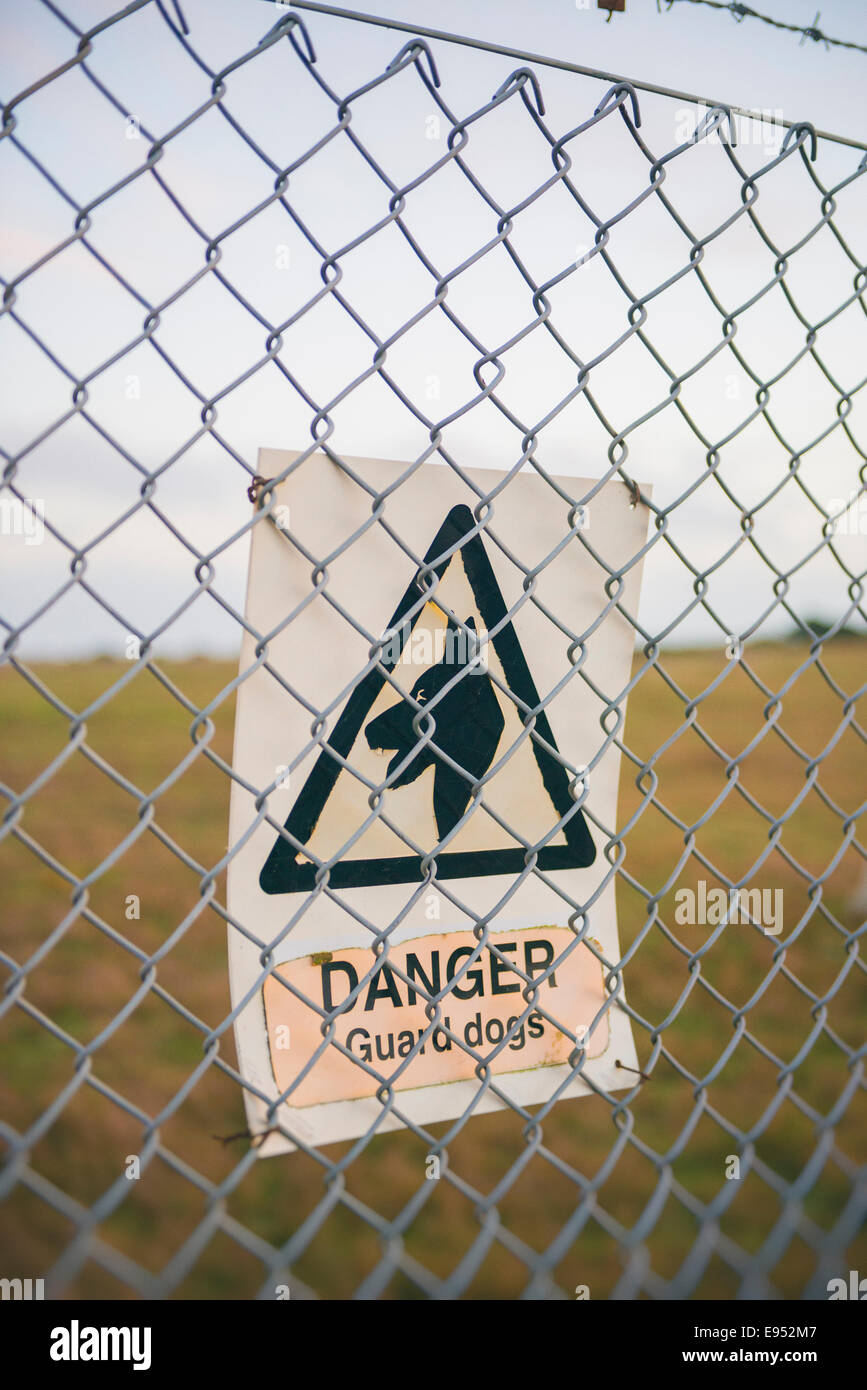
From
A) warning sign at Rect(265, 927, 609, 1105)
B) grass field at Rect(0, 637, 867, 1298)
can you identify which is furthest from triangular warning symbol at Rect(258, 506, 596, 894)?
grass field at Rect(0, 637, 867, 1298)

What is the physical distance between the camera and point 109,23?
2.66ft

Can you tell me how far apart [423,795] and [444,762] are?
8 cm

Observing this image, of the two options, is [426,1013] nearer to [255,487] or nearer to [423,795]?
[423,795]

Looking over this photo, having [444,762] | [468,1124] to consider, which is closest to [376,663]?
[444,762]

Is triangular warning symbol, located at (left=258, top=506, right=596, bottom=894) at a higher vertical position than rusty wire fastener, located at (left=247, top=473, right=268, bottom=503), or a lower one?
lower

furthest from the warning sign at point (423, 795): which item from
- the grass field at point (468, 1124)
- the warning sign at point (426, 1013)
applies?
the grass field at point (468, 1124)

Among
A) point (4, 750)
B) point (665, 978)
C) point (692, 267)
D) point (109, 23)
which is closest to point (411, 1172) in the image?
point (665, 978)

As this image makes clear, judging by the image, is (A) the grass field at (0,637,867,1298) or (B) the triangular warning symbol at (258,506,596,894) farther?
(A) the grass field at (0,637,867,1298)

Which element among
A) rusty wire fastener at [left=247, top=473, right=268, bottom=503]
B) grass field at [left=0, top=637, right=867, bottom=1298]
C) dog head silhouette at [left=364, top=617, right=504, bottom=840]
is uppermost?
rusty wire fastener at [left=247, top=473, right=268, bottom=503]

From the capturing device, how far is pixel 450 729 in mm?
1149

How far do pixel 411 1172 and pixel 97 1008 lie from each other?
56.9 inches

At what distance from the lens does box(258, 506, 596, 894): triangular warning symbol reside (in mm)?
1074

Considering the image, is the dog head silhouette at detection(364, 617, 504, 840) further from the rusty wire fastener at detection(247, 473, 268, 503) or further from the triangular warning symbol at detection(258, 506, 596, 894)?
the rusty wire fastener at detection(247, 473, 268, 503)
